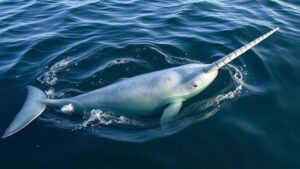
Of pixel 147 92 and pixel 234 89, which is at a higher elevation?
pixel 147 92

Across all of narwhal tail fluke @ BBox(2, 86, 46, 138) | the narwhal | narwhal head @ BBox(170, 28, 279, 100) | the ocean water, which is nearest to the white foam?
the ocean water

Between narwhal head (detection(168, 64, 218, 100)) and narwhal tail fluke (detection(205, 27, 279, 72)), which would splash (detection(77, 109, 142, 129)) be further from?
narwhal tail fluke (detection(205, 27, 279, 72))

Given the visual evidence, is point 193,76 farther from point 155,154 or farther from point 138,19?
point 138,19

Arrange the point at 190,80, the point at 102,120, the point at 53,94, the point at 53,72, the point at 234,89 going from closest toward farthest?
the point at 102,120 < the point at 190,80 < the point at 234,89 < the point at 53,94 < the point at 53,72

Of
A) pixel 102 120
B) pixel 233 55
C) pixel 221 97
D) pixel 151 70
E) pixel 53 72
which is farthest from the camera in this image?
pixel 53 72

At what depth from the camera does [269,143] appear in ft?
31.6

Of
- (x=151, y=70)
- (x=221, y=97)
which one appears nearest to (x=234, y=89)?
(x=221, y=97)

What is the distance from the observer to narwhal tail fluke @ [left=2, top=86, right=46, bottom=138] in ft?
33.4

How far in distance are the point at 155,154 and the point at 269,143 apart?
2.89 m

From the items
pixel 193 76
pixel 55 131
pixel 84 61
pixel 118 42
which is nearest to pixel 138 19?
pixel 118 42

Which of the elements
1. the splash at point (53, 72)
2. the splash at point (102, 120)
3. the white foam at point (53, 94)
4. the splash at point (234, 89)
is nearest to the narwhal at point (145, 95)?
the splash at point (102, 120)

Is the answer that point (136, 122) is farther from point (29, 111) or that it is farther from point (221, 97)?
point (29, 111)

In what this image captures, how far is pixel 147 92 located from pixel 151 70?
231 cm

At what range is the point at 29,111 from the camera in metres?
10.8
